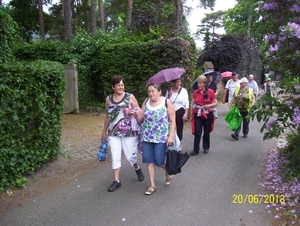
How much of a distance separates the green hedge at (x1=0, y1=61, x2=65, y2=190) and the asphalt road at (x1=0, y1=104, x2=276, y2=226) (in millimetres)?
664

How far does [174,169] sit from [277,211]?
147 centimetres

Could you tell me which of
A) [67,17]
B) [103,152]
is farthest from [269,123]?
[67,17]

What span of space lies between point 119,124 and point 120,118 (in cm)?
9

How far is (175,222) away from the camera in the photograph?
146 inches

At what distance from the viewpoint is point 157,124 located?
14.5ft

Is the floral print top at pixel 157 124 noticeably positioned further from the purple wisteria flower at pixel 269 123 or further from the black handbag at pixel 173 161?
the purple wisteria flower at pixel 269 123

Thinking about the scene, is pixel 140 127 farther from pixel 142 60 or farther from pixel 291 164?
pixel 142 60

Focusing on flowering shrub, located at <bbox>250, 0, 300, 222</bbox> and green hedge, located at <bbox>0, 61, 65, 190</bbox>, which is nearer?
green hedge, located at <bbox>0, 61, 65, 190</bbox>

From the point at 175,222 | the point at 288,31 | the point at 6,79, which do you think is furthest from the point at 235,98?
the point at 6,79

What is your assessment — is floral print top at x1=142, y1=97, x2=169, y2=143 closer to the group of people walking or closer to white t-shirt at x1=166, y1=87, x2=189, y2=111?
the group of people walking

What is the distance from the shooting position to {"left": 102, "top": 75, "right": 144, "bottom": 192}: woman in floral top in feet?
15.1

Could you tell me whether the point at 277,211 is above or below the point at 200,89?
below

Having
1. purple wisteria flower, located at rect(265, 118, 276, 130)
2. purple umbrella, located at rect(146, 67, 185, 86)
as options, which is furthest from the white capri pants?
purple wisteria flower, located at rect(265, 118, 276, 130)

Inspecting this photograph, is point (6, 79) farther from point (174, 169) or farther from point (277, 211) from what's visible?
point (277, 211)
